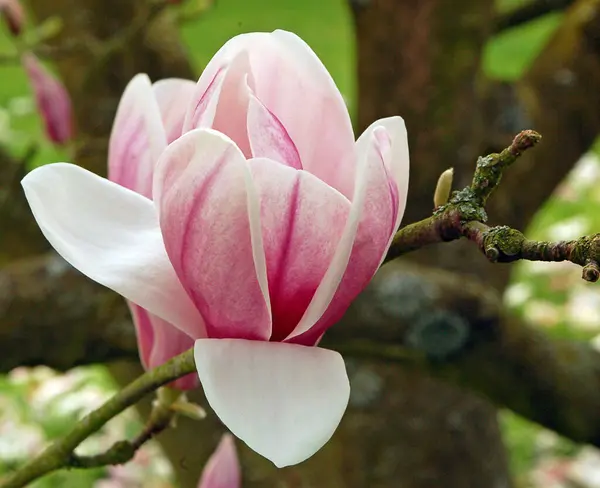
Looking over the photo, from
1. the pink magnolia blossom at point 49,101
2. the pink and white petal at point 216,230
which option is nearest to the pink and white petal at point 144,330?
the pink and white petal at point 216,230

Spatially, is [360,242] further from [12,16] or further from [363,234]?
[12,16]

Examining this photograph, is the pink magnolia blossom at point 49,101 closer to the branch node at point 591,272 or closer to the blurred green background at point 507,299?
the blurred green background at point 507,299

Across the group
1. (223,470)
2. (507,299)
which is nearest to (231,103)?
(223,470)

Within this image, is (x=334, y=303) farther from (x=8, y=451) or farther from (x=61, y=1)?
(x=8, y=451)

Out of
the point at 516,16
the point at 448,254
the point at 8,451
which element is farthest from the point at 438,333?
the point at 8,451

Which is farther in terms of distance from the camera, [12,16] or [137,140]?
[12,16]

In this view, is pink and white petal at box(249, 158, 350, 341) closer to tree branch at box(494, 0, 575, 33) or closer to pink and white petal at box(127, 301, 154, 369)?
pink and white petal at box(127, 301, 154, 369)
